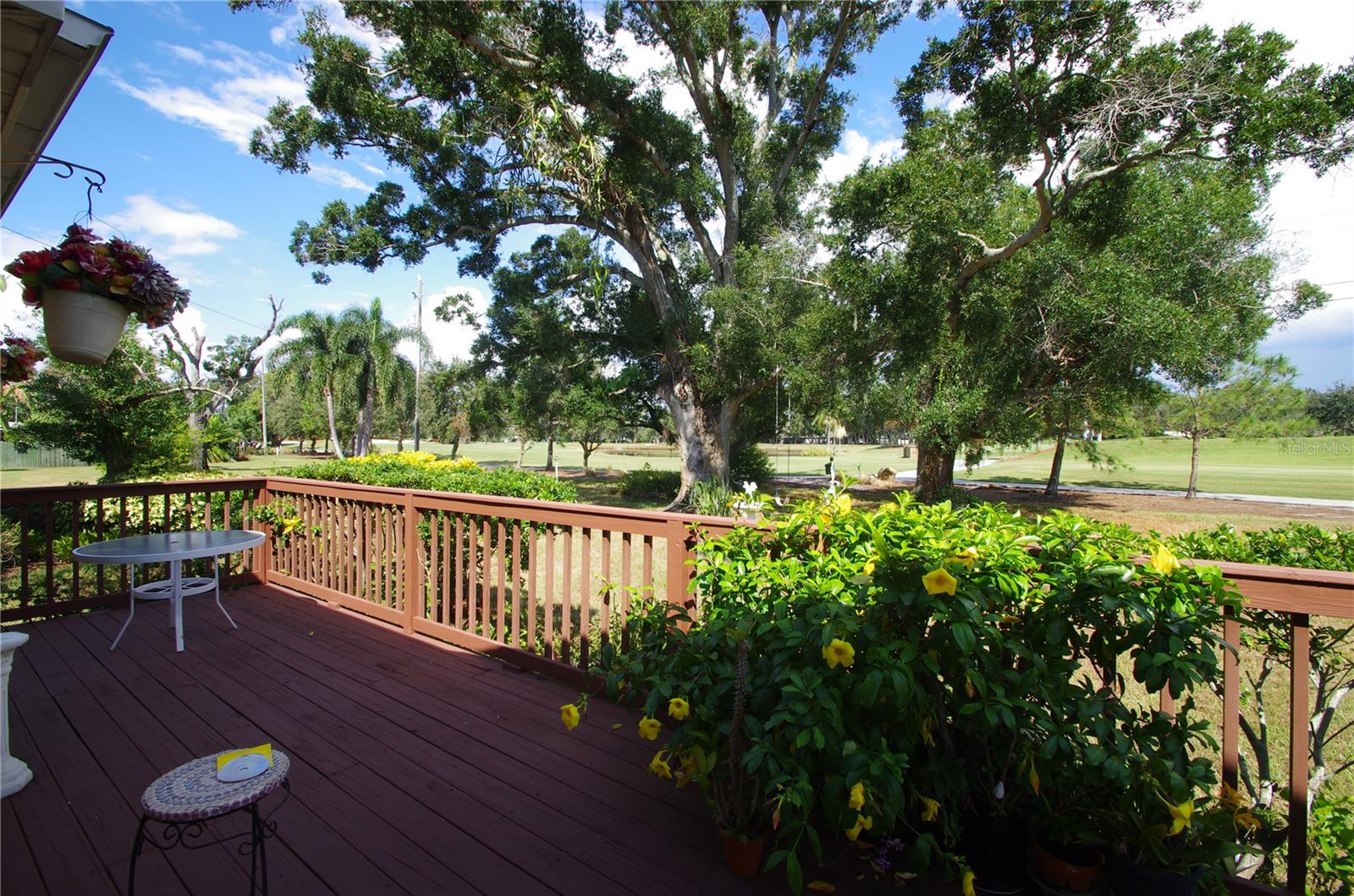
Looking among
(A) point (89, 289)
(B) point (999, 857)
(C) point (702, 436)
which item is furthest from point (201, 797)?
(C) point (702, 436)

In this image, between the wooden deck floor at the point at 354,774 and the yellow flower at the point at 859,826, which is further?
the wooden deck floor at the point at 354,774

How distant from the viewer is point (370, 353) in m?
26.4

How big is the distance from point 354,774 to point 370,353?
27.7m

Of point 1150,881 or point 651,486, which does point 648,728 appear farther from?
point 651,486

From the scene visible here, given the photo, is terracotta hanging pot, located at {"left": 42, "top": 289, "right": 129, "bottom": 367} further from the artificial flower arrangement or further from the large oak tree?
the large oak tree

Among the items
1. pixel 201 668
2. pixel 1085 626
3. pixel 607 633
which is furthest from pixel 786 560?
pixel 201 668

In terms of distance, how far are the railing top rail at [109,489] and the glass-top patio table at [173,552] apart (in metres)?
0.48

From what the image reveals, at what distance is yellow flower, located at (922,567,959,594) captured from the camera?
4.58ft

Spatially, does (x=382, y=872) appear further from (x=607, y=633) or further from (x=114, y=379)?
(x=114, y=379)

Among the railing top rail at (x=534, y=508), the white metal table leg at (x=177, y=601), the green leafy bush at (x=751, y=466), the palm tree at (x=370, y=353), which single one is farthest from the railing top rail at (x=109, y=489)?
the palm tree at (x=370, y=353)

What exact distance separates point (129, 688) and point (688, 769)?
2.63 m

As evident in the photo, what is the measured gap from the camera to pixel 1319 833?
1542 millimetres

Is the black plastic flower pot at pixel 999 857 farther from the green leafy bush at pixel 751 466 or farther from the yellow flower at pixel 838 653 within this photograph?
the green leafy bush at pixel 751 466

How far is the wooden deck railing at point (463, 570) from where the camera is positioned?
141cm
